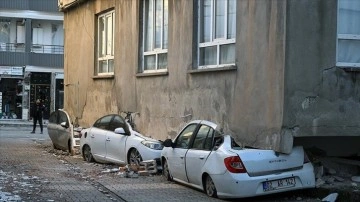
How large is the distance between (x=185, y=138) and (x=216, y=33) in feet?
8.93

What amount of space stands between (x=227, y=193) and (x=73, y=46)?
14784 millimetres

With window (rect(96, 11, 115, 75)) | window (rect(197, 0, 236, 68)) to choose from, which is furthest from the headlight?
window (rect(96, 11, 115, 75))

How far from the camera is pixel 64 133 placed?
1750 cm

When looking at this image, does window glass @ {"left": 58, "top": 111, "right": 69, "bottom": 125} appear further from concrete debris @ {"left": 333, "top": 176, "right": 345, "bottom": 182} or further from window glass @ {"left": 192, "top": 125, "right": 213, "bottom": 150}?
concrete debris @ {"left": 333, "top": 176, "right": 345, "bottom": 182}

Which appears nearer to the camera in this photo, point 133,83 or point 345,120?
point 345,120

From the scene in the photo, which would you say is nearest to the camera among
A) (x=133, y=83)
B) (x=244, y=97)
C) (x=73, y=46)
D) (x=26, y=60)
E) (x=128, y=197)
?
(x=128, y=197)

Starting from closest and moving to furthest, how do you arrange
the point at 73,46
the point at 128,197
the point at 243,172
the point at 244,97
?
the point at 243,172 < the point at 128,197 < the point at 244,97 < the point at 73,46

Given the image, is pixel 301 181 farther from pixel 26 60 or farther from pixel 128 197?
pixel 26 60

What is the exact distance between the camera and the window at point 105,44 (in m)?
18.5

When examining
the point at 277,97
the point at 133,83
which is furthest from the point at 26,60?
the point at 277,97

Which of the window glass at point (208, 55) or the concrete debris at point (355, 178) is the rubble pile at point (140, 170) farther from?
the concrete debris at point (355, 178)

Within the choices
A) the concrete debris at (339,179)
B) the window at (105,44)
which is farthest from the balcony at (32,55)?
the concrete debris at (339,179)

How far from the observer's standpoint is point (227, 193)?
8.98 meters

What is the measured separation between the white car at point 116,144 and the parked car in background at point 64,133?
131cm
